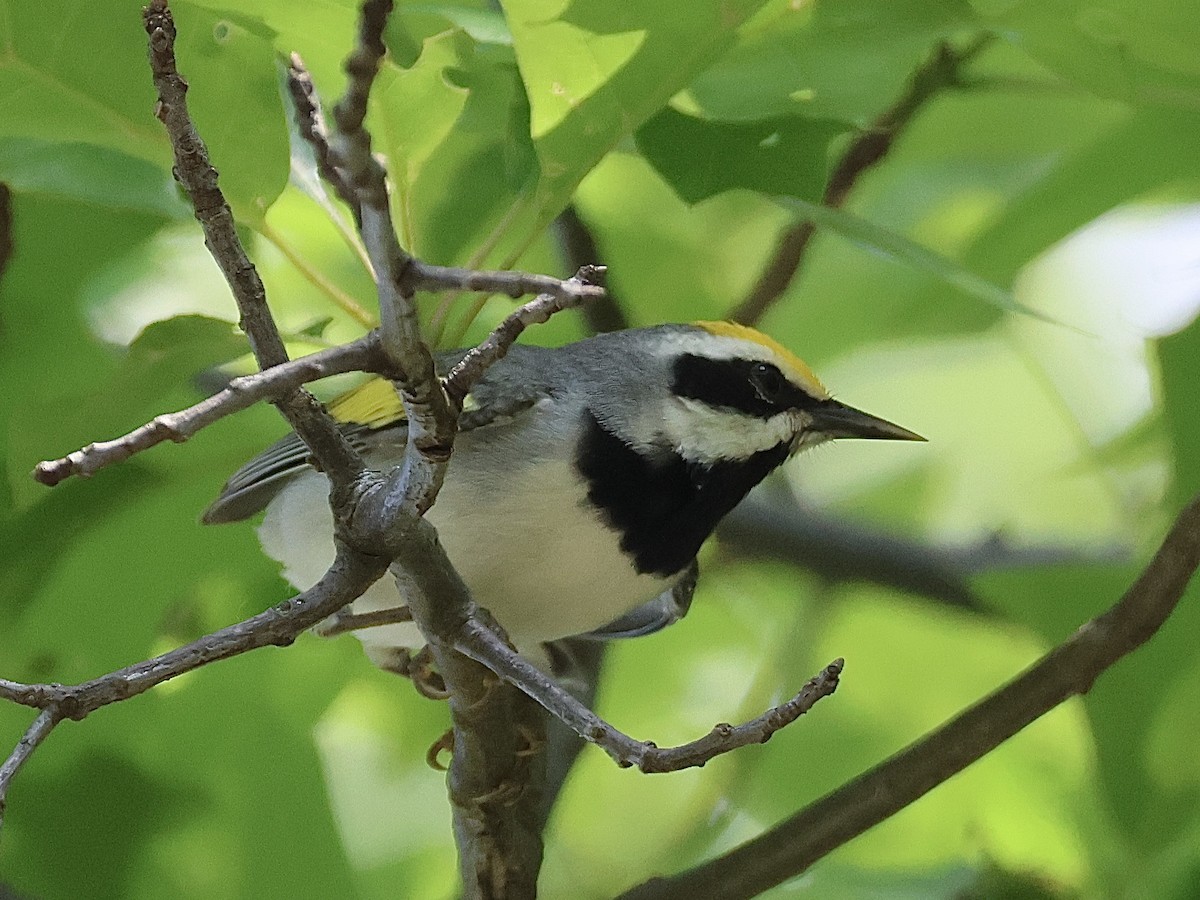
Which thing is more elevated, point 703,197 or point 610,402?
point 703,197

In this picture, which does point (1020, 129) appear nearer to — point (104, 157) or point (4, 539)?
point (104, 157)

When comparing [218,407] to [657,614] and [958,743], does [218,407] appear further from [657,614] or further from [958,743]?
[657,614]

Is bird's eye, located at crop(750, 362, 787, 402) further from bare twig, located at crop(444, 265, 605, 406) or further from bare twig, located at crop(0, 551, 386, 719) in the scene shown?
bare twig, located at crop(444, 265, 605, 406)

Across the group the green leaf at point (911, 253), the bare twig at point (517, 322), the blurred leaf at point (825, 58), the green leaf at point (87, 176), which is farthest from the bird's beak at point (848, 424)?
the bare twig at point (517, 322)

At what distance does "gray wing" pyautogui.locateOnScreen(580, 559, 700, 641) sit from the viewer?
1965 mm

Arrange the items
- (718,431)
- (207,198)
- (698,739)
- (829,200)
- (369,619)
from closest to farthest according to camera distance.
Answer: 1. (207,198)
2. (698,739)
3. (369,619)
4. (718,431)
5. (829,200)

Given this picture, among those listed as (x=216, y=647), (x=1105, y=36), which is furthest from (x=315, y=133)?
(x=1105, y=36)

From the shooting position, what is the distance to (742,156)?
1522 millimetres

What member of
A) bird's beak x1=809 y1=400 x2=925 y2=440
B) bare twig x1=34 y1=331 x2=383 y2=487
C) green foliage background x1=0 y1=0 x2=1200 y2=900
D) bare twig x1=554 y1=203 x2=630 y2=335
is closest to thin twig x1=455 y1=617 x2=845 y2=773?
bare twig x1=34 y1=331 x2=383 y2=487

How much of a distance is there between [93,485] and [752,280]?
1.25 meters

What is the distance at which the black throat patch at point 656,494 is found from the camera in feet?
5.48

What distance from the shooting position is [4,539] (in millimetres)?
1825

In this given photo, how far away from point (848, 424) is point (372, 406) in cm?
63

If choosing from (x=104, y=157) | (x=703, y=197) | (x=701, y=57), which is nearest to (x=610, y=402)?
(x=703, y=197)
